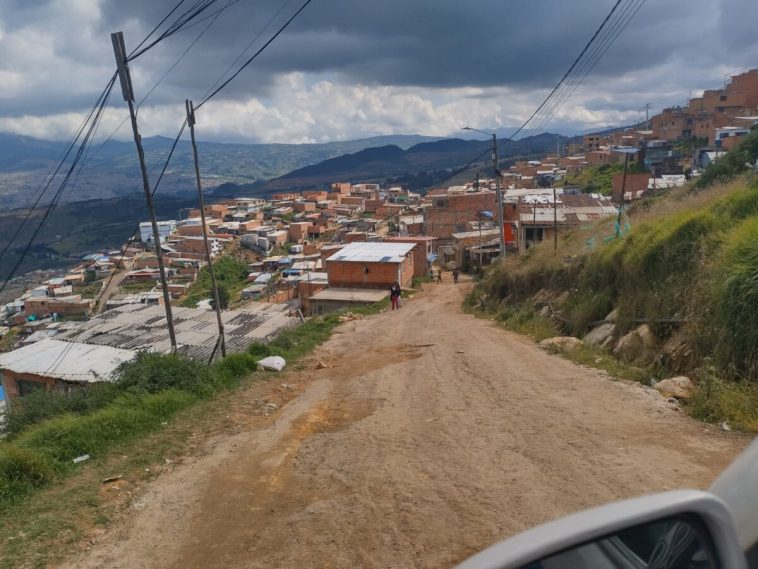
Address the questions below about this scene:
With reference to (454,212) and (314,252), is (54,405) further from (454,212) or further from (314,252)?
(314,252)

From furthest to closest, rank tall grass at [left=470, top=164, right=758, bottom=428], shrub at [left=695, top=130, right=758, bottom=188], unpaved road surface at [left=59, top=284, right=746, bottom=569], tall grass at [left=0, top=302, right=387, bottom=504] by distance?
shrub at [left=695, top=130, right=758, bottom=188] → tall grass at [left=470, top=164, right=758, bottom=428] → tall grass at [left=0, top=302, right=387, bottom=504] → unpaved road surface at [left=59, top=284, right=746, bottom=569]

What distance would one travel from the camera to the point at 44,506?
204 inches

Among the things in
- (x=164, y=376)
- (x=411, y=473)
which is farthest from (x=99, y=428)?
(x=411, y=473)

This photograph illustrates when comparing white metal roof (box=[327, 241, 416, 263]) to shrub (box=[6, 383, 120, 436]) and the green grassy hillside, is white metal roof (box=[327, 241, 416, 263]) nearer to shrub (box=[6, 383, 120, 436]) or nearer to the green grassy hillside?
the green grassy hillside

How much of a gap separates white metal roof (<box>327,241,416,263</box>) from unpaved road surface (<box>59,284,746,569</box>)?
2139 centimetres

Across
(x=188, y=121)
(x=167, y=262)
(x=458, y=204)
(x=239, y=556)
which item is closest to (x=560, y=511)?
(x=239, y=556)

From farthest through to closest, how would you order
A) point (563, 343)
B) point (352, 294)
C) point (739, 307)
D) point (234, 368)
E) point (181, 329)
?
point (352, 294) < point (181, 329) < point (563, 343) < point (234, 368) < point (739, 307)

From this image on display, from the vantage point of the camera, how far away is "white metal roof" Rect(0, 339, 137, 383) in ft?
47.9

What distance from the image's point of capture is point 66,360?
15.7 meters

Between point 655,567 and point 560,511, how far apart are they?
2844mm

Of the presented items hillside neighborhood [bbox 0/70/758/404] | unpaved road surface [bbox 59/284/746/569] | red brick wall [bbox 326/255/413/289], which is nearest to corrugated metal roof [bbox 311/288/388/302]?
hillside neighborhood [bbox 0/70/758/404]

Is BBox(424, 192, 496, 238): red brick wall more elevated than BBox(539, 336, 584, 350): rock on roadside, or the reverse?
BBox(539, 336, 584, 350): rock on roadside

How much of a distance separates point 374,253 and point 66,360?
18334 mm

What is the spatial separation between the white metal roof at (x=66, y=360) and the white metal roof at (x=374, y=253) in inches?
602
